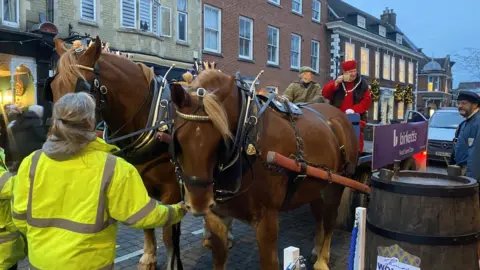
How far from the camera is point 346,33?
23578 mm

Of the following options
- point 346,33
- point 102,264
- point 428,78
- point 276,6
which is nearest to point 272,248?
point 102,264

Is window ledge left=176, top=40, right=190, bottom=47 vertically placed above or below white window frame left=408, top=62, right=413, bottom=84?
below

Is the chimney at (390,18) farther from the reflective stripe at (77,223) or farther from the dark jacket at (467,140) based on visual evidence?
the reflective stripe at (77,223)

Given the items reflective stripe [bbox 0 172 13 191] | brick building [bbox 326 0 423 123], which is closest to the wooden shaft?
reflective stripe [bbox 0 172 13 191]

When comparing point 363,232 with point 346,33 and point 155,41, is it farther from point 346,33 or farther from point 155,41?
point 346,33

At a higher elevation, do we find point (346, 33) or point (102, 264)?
point (346, 33)

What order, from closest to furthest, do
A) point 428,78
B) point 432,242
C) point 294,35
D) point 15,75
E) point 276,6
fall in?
point 432,242
point 15,75
point 276,6
point 294,35
point 428,78

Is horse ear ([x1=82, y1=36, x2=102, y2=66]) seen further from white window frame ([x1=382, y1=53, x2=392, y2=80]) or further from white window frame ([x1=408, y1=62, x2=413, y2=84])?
white window frame ([x1=408, y1=62, x2=413, y2=84])

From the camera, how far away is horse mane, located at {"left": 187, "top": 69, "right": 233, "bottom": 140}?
227 centimetres

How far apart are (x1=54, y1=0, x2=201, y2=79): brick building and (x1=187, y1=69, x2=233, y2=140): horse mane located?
8.34m

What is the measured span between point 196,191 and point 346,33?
23299 millimetres

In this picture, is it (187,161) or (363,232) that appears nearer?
(187,161)

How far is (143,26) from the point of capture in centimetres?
1266

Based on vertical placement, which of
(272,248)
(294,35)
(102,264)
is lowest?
(272,248)
